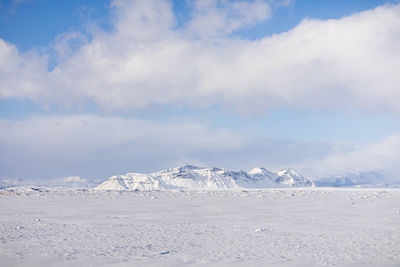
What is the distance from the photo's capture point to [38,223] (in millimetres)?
24016

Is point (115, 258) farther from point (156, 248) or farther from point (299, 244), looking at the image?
point (299, 244)

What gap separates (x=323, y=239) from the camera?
18.6m

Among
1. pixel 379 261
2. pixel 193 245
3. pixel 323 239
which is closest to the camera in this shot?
pixel 379 261

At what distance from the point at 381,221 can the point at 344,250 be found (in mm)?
11278

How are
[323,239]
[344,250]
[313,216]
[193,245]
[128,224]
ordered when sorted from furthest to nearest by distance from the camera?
1. [313,216]
2. [128,224]
3. [323,239]
4. [193,245]
5. [344,250]

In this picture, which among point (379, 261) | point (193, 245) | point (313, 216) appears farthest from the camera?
point (313, 216)

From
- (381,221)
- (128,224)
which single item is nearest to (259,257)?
(128,224)

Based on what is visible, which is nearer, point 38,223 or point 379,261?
point 379,261

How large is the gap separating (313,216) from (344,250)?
12841 millimetres

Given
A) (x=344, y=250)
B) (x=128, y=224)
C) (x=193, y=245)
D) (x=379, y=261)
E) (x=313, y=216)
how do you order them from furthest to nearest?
(x=313, y=216), (x=128, y=224), (x=193, y=245), (x=344, y=250), (x=379, y=261)

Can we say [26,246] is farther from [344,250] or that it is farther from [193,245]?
[344,250]

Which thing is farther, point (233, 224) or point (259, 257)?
point (233, 224)

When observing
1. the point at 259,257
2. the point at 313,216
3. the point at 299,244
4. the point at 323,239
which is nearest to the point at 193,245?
the point at 259,257

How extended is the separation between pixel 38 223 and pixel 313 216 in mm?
19114
